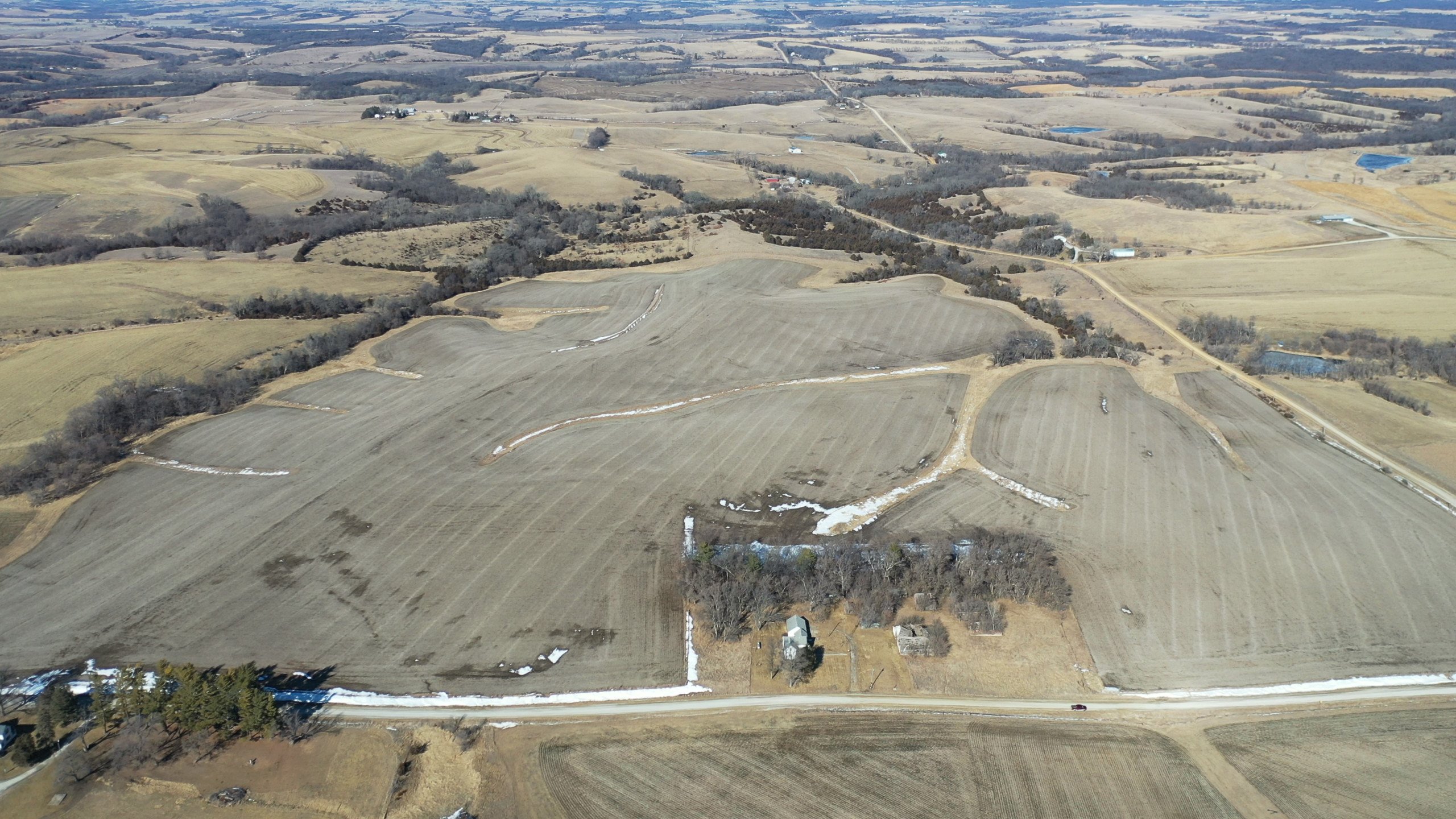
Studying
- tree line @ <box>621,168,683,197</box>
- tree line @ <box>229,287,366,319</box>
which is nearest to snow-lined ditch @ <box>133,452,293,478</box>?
tree line @ <box>229,287,366,319</box>

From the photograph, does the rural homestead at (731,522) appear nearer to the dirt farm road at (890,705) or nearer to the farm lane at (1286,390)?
the dirt farm road at (890,705)

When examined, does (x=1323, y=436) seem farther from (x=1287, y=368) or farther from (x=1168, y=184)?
(x=1168, y=184)

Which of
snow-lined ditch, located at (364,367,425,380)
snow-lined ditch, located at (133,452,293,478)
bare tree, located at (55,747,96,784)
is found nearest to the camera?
bare tree, located at (55,747,96,784)

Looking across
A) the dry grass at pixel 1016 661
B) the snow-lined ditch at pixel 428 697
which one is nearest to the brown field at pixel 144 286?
the snow-lined ditch at pixel 428 697

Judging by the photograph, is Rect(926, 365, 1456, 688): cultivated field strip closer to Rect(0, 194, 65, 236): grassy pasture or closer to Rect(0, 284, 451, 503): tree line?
Rect(0, 284, 451, 503): tree line

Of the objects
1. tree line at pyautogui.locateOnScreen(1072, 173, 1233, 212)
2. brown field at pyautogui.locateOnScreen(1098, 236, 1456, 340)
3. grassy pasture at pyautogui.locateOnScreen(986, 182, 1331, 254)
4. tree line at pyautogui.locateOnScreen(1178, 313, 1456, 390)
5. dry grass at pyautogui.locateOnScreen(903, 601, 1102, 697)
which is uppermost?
tree line at pyautogui.locateOnScreen(1072, 173, 1233, 212)

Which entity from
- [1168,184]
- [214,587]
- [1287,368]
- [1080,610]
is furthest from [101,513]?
[1168,184]
